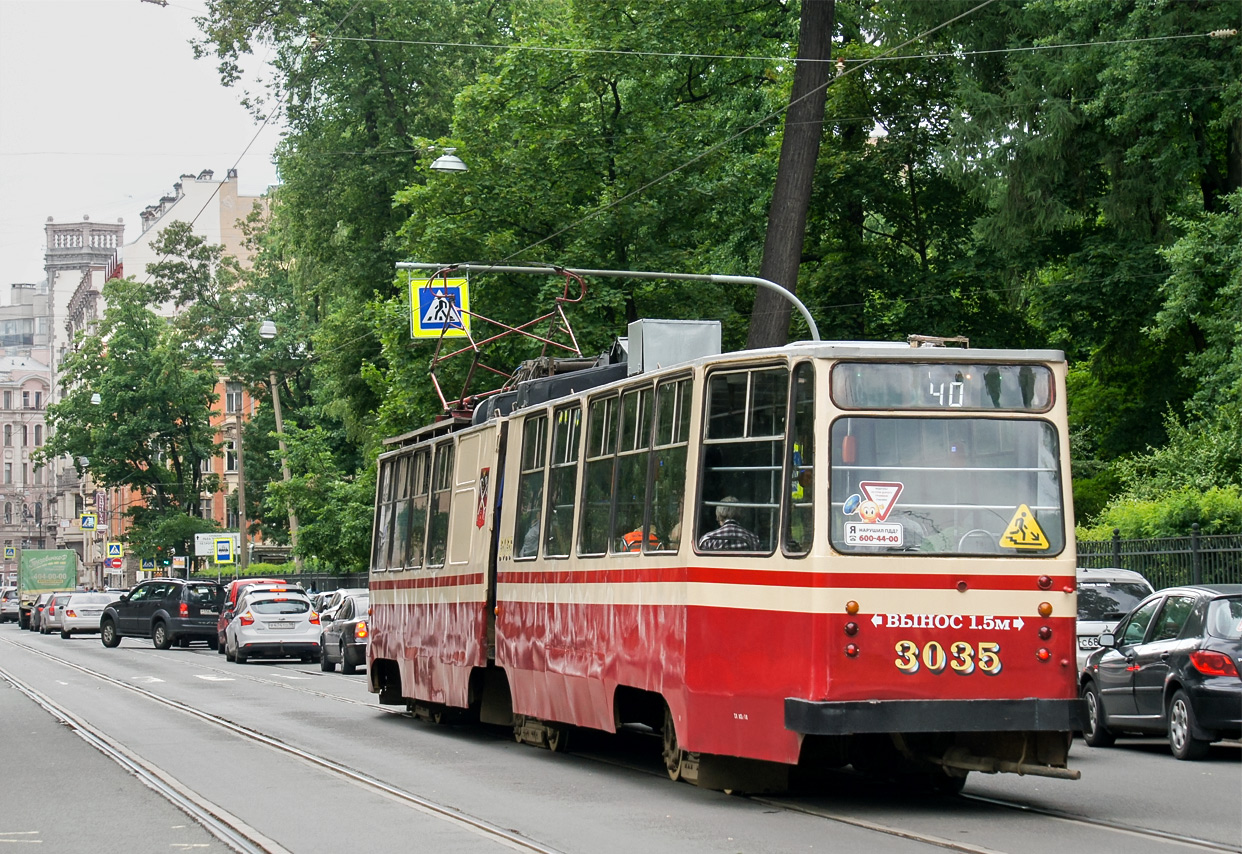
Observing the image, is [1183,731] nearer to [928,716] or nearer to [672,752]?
[672,752]

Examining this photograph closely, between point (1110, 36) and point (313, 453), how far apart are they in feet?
106

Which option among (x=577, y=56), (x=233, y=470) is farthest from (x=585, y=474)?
(x=233, y=470)

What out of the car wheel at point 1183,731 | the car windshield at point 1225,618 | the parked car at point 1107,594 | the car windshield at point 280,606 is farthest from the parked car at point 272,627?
the car windshield at point 1225,618

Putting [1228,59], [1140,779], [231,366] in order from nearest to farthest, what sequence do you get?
[1140,779]
[1228,59]
[231,366]

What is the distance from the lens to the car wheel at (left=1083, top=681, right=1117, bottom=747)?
680 inches

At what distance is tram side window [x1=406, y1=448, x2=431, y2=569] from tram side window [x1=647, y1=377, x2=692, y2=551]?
22.9ft

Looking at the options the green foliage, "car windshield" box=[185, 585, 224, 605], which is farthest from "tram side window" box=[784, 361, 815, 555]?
"car windshield" box=[185, 585, 224, 605]

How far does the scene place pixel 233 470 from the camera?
110m

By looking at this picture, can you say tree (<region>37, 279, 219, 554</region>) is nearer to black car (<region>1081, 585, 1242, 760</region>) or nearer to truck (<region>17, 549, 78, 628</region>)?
truck (<region>17, 549, 78, 628</region>)

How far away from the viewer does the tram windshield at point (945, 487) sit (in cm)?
1120

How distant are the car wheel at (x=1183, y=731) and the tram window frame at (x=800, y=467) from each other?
5.59m

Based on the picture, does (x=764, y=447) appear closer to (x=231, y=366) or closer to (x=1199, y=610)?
(x=1199, y=610)

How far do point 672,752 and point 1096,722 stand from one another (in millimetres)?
6419

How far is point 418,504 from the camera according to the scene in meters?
19.8
